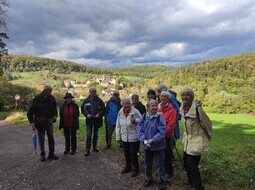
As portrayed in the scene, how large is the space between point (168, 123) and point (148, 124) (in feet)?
1.46

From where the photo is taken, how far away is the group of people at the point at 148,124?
5773 millimetres

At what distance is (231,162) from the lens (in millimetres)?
8039

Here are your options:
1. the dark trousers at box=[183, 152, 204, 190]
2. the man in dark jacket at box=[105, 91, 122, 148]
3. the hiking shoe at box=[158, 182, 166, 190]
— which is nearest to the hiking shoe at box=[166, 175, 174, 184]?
the hiking shoe at box=[158, 182, 166, 190]

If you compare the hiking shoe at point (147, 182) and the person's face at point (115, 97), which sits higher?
the person's face at point (115, 97)

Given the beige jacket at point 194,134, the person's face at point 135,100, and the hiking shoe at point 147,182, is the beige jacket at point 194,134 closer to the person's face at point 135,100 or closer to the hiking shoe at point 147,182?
the hiking shoe at point 147,182

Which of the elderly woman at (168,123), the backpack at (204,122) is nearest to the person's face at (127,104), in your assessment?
the elderly woman at (168,123)

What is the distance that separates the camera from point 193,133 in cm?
575

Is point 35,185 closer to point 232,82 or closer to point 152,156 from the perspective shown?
point 152,156

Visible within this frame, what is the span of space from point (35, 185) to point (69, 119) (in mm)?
2881

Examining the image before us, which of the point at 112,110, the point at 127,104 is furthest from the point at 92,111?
the point at 127,104

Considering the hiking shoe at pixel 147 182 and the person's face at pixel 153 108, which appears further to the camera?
the hiking shoe at pixel 147 182

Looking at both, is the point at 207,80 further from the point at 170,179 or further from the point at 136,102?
the point at 170,179

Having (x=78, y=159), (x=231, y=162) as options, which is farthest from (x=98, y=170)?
(x=231, y=162)

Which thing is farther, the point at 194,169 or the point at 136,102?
the point at 136,102
